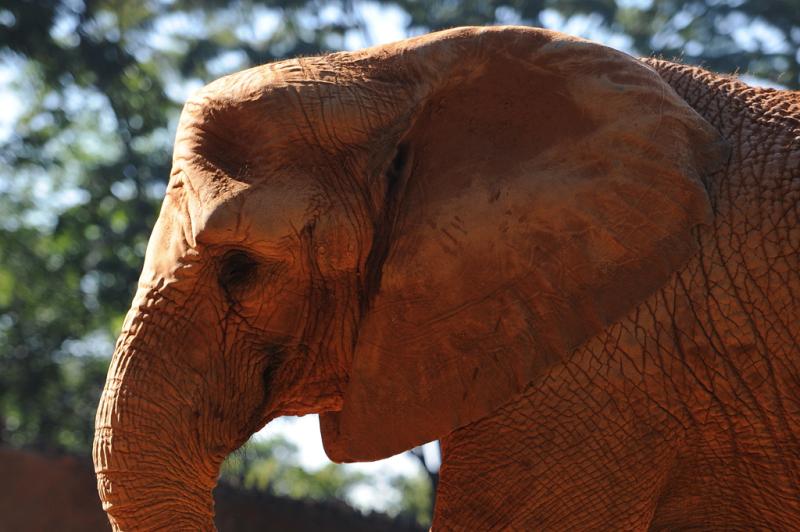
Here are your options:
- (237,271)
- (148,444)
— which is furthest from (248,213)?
(148,444)

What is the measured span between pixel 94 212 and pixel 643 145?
11669 millimetres

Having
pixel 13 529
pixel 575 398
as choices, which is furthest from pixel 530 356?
pixel 13 529

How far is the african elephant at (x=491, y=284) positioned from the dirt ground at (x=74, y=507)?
26.1ft

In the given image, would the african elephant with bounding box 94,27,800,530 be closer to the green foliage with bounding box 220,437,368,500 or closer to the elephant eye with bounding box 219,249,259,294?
the elephant eye with bounding box 219,249,259,294

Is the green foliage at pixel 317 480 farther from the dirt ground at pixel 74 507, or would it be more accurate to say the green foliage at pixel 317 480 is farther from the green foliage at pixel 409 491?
the dirt ground at pixel 74 507

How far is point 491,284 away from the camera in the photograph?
3.11 m

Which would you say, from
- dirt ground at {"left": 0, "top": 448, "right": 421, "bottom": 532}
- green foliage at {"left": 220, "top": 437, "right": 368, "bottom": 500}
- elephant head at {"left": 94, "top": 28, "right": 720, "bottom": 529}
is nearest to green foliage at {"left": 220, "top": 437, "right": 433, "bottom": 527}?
green foliage at {"left": 220, "top": 437, "right": 368, "bottom": 500}

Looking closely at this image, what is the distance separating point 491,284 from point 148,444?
99cm

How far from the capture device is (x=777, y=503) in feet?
10.8

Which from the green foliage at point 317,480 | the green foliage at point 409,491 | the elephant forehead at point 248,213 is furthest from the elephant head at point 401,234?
the green foliage at point 409,491

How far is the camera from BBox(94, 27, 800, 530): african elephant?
3.06 metres

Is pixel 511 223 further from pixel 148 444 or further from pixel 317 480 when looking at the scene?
pixel 317 480

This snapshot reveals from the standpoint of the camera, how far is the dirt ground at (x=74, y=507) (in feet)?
35.9

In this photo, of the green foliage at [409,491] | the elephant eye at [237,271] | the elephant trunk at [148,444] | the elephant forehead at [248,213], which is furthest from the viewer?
the green foliage at [409,491]
